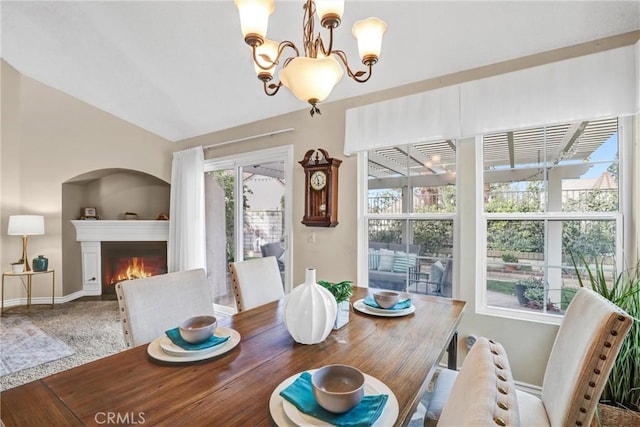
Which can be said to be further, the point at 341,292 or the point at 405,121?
the point at 405,121

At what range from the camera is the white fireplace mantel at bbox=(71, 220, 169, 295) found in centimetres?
471

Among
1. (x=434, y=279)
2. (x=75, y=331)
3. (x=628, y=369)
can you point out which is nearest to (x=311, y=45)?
(x=434, y=279)

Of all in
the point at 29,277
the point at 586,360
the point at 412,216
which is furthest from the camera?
the point at 29,277

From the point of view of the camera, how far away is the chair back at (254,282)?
1942 mm

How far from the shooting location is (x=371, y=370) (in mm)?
1058

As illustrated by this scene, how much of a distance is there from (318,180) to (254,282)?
131 centimetres

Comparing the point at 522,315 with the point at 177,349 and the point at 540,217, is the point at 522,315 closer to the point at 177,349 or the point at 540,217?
the point at 540,217

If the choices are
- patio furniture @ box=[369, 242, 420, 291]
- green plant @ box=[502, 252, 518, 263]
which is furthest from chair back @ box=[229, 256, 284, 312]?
green plant @ box=[502, 252, 518, 263]

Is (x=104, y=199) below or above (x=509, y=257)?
above

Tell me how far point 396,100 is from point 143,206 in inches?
182

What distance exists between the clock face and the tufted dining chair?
203 centimetres

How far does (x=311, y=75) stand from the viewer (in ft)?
4.53

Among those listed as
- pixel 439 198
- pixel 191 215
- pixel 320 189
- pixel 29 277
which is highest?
pixel 320 189

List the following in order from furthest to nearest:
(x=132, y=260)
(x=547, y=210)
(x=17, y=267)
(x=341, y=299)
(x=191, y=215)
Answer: (x=132, y=260)
(x=191, y=215)
(x=17, y=267)
(x=547, y=210)
(x=341, y=299)
